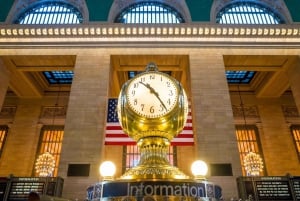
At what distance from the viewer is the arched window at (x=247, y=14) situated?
11250 millimetres

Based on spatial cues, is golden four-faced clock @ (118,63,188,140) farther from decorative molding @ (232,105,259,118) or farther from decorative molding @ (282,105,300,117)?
decorative molding @ (282,105,300,117)

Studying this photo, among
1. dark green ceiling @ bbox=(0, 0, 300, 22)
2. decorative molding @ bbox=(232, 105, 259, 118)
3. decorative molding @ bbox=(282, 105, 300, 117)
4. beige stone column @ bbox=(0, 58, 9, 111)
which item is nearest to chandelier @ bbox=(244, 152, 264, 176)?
decorative molding @ bbox=(232, 105, 259, 118)

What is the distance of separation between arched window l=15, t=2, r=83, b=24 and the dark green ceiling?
61 cm

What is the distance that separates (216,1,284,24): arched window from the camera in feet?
36.9

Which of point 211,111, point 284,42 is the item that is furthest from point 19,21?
point 284,42

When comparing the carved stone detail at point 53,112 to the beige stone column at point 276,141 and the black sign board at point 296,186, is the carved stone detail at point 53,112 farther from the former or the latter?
the black sign board at point 296,186

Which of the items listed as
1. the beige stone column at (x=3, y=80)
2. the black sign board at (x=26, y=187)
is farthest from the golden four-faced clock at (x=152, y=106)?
the beige stone column at (x=3, y=80)

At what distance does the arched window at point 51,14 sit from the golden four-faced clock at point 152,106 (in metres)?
10.8

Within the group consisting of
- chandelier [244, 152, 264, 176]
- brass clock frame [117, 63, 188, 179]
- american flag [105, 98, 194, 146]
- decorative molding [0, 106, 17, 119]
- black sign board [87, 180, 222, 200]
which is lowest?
black sign board [87, 180, 222, 200]

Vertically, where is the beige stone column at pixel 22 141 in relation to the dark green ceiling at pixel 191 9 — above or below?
below

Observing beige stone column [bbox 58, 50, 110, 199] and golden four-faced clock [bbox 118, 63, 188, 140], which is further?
beige stone column [bbox 58, 50, 110, 199]

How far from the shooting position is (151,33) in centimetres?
1039

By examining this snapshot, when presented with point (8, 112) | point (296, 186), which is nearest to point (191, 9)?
point (296, 186)

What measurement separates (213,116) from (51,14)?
827cm
